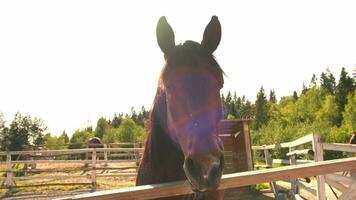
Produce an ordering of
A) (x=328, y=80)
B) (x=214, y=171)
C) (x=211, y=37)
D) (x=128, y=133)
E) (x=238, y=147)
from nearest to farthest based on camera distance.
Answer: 1. (x=214, y=171)
2. (x=211, y=37)
3. (x=238, y=147)
4. (x=128, y=133)
5. (x=328, y=80)

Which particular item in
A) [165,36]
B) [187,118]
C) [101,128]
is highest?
[101,128]

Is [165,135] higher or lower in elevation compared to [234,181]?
higher

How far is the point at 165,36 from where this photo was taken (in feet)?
8.49

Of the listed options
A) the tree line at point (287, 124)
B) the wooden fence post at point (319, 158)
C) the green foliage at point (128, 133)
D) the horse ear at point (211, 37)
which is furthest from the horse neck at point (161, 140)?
the green foliage at point (128, 133)

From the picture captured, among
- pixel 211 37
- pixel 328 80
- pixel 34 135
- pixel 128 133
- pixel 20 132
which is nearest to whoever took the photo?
pixel 211 37

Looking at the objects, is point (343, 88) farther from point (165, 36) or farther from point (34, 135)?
point (165, 36)

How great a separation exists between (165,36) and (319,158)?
5147 mm

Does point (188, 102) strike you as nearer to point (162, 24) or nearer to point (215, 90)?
point (215, 90)

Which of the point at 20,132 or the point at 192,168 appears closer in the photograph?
the point at 192,168

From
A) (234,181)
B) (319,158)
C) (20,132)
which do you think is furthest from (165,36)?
(20,132)

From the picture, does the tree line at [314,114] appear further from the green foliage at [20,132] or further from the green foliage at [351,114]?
the green foliage at [20,132]

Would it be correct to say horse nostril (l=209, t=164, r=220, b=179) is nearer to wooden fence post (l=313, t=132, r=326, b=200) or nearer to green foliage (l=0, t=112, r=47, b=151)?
wooden fence post (l=313, t=132, r=326, b=200)

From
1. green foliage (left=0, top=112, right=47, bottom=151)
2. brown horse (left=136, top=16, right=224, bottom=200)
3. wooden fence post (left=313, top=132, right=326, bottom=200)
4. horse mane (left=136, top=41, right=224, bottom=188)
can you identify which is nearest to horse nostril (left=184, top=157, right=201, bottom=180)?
brown horse (left=136, top=16, right=224, bottom=200)

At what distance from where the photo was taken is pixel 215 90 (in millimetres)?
2354
